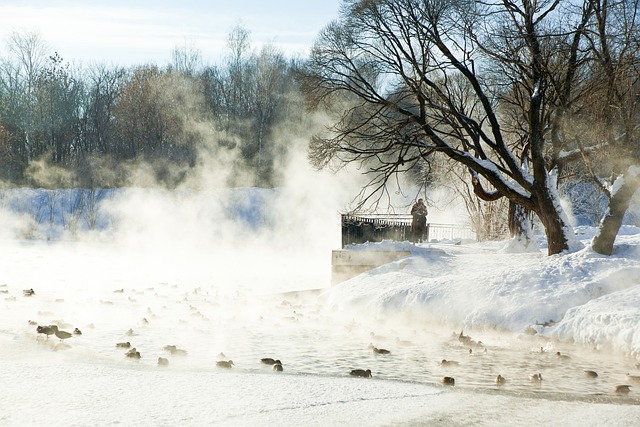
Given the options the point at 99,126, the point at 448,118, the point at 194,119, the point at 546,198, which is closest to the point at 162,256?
the point at 448,118

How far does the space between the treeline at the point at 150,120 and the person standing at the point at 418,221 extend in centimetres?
2525

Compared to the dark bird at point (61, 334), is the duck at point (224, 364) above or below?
below

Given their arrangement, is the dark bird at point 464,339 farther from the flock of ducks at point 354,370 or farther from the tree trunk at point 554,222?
the tree trunk at point 554,222

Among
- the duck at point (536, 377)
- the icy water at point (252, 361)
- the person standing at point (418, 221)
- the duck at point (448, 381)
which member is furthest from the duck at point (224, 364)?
the person standing at point (418, 221)

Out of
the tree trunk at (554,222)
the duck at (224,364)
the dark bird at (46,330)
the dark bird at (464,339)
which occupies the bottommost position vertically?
the duck at (224,364)

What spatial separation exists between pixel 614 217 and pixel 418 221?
27.1 ft

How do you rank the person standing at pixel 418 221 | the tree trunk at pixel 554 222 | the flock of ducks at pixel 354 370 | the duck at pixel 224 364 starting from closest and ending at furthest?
1. the flock of ducks at pixel 354 370
2. the duck at pixel 224 364
3. the tree trunk at pixel 554 222
4. the person standing at pixel 418 221

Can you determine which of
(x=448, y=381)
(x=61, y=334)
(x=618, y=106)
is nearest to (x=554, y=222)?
(x=618, y=106)

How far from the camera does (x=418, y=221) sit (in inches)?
885

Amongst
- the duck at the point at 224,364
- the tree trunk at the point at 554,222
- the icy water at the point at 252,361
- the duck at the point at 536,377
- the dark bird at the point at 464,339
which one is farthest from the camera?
the tree trunk at the point at 554,222

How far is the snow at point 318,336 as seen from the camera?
645 cm

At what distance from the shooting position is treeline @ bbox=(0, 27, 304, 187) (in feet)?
161

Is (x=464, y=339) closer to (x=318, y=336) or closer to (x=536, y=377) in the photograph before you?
(x=318, y=336)

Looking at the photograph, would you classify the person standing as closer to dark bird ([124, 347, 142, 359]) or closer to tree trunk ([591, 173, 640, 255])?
tree trunk ([591, 173, 640, 255])
